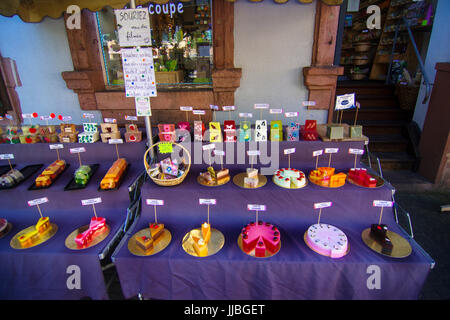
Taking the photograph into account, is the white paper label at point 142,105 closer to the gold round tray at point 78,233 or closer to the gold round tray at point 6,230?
the gold round tray at point 78,233

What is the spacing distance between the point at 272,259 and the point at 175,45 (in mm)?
3976

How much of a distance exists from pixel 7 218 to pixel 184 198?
1.89 meters

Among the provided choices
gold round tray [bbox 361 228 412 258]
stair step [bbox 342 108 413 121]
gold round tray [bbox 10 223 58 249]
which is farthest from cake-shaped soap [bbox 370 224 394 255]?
stair step [bbox 342 108 413 121]

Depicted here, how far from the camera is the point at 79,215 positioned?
8.32ft

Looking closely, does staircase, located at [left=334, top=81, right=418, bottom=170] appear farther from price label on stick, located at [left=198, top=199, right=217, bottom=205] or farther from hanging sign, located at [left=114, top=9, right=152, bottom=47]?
hanging sign, located at [left=114, top=9, right=152, bottom=47]

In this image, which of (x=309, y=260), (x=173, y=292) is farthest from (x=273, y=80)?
(x=173, y=292)

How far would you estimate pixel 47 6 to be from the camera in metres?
3.02

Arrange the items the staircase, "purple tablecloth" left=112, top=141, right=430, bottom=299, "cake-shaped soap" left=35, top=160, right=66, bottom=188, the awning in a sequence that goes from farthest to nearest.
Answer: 1. the staircase
2. the awning
3. "cake-shaped soap" left=35, top=160, right=66, bottom=188
4. "purple tablecloth" left=112, top=141, right=430, bottom=299

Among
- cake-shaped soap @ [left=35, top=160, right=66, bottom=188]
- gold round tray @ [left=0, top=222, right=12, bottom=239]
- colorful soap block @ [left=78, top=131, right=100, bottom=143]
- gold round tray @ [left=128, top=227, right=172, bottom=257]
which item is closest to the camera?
gold round tray @ [left=128, top=227, right=172, bottom=257]

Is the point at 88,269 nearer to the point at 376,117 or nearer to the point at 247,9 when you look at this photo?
the point at 247,9

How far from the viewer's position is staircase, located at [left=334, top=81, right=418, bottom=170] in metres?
4.46

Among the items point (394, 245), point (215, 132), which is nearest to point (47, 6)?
point (215, 132)

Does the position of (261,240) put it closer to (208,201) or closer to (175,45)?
(208,201)

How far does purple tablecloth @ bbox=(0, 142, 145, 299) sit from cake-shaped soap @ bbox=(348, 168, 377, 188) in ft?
7.56
